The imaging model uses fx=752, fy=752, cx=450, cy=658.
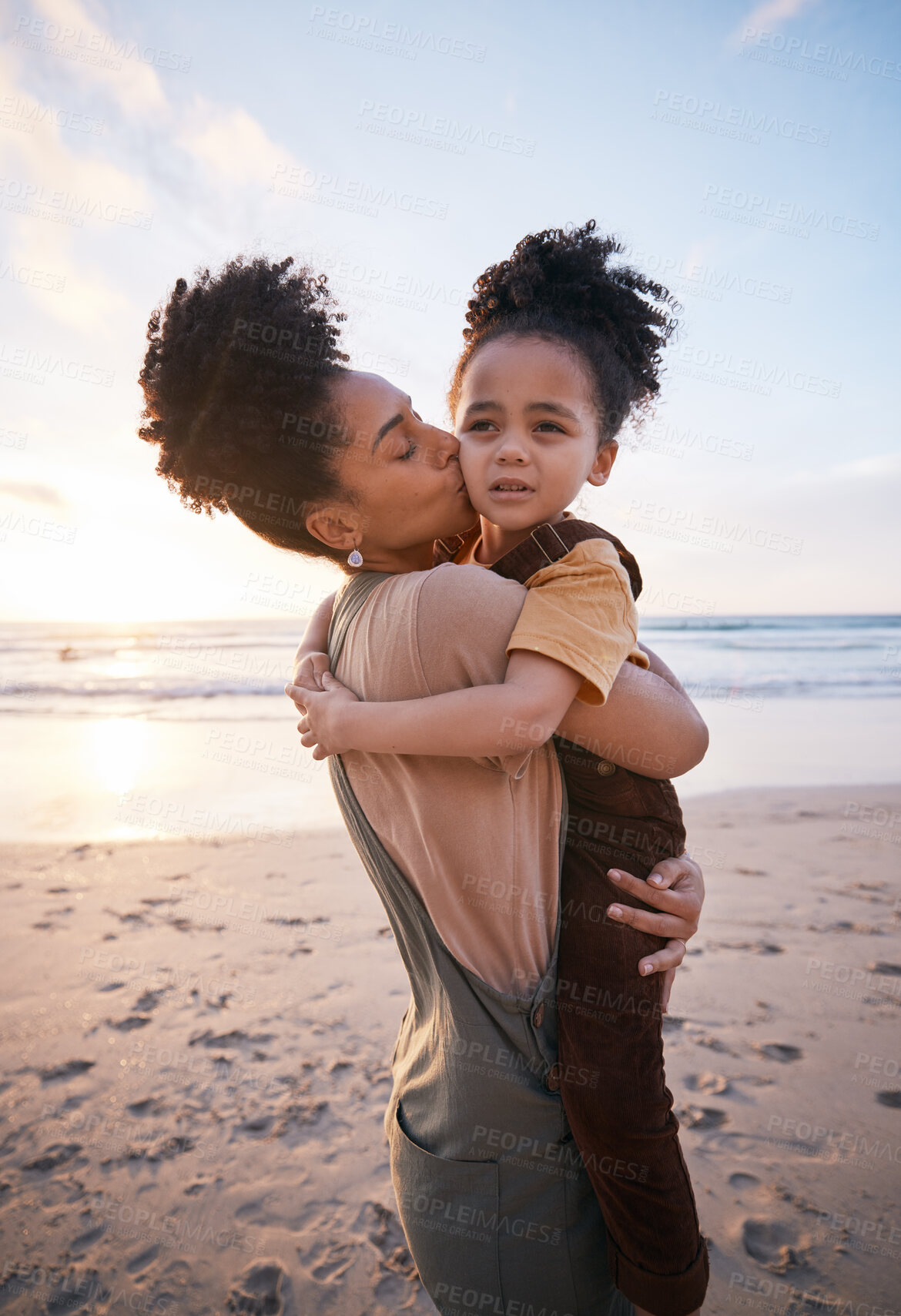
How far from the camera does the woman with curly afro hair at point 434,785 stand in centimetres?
126

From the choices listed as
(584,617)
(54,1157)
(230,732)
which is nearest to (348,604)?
(584,617)

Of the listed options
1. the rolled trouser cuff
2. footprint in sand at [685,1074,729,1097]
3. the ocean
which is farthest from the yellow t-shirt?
the ocean

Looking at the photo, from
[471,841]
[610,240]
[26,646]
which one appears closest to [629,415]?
[610,240]

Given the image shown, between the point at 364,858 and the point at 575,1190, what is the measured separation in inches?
27.9

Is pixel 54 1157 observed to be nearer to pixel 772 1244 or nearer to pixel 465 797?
pixel 772 1244

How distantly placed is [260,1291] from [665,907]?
2291 millimetres

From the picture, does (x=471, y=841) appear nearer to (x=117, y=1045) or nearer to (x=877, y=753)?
(x=117, y=1045)

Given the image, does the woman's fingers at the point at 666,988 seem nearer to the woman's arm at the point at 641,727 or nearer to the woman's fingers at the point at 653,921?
the woman's fingers at the point at 653,921

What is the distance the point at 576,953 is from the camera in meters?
1.36

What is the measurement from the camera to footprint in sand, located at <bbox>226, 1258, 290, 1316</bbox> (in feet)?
8.22

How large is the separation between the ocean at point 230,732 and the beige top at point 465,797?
19.5ft

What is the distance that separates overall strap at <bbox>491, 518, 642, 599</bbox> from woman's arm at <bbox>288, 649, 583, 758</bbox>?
0.23 meters

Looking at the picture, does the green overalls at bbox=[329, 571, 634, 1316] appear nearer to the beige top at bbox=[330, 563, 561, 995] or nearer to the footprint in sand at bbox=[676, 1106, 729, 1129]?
the beige top at bbox=[330, 563, 561, 995]

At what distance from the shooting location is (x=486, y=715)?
115cm
